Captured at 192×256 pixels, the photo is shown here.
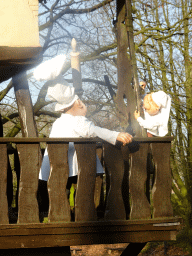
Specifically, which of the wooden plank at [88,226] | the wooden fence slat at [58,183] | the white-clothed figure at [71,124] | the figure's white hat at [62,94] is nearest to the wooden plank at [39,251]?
the wooden plank at [88,226]

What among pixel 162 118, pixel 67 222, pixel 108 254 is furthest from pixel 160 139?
pixel 108 254

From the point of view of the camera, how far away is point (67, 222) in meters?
3.45

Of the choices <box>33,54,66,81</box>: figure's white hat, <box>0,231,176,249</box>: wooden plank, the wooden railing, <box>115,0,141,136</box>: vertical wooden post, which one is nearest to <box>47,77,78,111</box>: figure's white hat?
<box>33,54,66,81</box>: figure's white hat

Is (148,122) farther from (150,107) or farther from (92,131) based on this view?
(92,131)

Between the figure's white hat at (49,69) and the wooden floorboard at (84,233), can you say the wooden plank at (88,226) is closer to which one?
the wooden floorboard at (84,233)

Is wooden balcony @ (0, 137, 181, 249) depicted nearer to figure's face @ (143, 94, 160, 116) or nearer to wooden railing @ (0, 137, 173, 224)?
wooden railing @ (0, 137, 173, 224)

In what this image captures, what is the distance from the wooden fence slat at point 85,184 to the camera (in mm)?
3490

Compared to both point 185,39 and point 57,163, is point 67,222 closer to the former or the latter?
point 57,163

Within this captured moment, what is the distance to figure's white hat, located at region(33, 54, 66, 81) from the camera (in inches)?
148

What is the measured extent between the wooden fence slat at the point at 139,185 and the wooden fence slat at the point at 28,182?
3.04 feet

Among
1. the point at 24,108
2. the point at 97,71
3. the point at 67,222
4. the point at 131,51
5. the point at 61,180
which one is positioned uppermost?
the point at 97,71

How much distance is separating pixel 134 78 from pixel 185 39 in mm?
6024

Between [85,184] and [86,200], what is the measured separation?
0.15m

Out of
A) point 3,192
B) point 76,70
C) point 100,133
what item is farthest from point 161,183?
point 3,192
